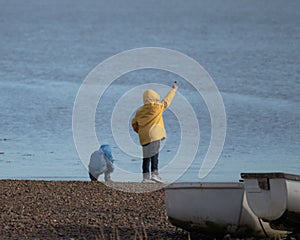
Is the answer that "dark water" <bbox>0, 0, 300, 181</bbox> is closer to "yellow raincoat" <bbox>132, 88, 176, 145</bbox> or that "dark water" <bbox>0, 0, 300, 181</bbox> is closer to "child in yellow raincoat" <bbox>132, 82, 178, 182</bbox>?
"child in yellow raincoat" <bbox>132, 82, 178, 182</bbox>

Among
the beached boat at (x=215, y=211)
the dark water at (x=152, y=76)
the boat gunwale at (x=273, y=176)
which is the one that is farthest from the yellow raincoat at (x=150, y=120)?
the boat gunwale at (x=273, y=176)

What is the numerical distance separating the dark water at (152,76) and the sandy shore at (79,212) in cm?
266

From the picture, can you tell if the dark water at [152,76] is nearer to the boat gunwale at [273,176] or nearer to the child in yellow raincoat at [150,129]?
the child in yellow raincoat at [150,129]

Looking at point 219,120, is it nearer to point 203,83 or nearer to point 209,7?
point 203,83

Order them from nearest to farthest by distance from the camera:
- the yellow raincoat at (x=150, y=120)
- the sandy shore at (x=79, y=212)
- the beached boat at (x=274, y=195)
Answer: the beached boat at (x=274, y=195)
the sandy shore at (x=79, y=212)
the yellow raincoat at (x=150, y=120)

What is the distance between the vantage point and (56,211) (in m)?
12.1

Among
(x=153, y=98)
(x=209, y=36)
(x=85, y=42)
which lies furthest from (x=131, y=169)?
(x=209, y=36)

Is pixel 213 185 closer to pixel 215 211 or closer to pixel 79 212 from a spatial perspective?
pixel 215 211

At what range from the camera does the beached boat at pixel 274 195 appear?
10.1 meters

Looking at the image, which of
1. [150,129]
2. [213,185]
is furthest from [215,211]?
[150,129]

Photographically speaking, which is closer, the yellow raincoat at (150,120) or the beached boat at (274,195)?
the beached boat at (274,195)

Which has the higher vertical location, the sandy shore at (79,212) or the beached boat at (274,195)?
the beached boat at (274,195)

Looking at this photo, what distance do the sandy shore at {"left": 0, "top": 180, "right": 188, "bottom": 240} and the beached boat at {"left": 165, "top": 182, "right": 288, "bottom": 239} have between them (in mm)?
432

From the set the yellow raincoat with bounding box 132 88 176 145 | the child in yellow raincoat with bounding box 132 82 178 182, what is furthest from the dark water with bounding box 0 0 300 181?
the yellow raincoat with bounding box 132 88 176 145
